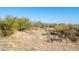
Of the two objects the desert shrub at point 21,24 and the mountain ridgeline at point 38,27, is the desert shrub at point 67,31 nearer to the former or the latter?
the mountain ridgeline at point 38,27

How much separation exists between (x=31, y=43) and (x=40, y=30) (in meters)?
0.16

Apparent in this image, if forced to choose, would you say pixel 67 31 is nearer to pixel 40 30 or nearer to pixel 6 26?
pixel 40 30

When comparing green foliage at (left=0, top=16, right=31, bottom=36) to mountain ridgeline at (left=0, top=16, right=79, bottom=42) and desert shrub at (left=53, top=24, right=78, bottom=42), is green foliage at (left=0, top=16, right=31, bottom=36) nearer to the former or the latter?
mountain ridgeline at (left=0, top=16, right=79, bottom=42)

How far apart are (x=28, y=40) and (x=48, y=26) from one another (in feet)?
0.82

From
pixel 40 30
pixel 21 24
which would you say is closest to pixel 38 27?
pixel 40 30

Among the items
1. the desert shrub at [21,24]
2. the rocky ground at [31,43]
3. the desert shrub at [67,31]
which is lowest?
the rocky ground at [31,43]

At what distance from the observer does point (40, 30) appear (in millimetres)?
2633

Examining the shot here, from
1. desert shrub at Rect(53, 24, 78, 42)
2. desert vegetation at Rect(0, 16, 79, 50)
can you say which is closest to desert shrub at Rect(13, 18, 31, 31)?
→ desert vegetation at Rect(0, 16, 79, 50)

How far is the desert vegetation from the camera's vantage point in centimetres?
261

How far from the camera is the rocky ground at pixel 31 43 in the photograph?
103 inches

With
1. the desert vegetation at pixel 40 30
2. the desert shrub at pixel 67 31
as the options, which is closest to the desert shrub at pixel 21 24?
the desert vegetation at pixel 40 30
